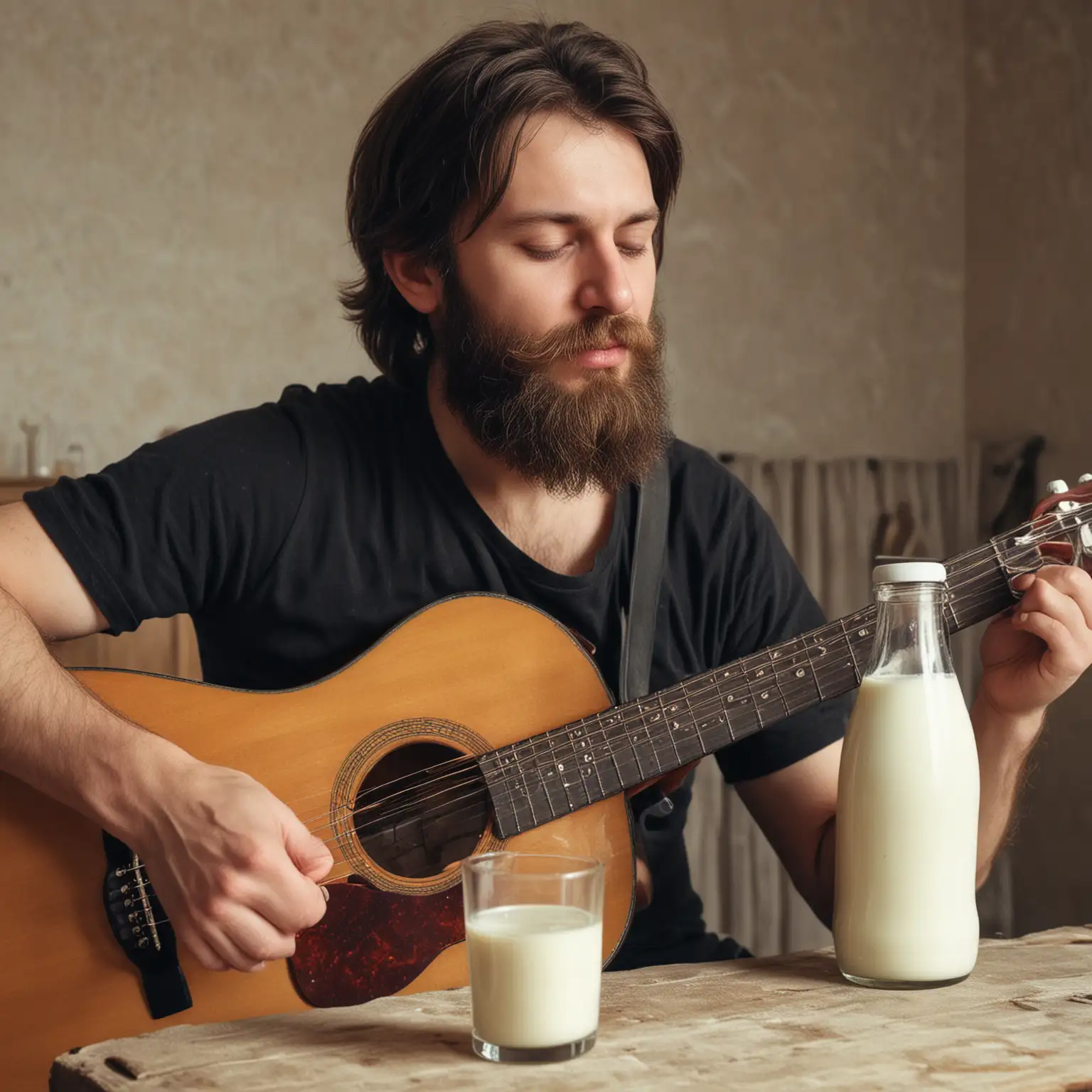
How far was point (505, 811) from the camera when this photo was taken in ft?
4.10

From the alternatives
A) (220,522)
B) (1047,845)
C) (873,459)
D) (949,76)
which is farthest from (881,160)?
(220,522)

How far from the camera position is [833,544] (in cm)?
354

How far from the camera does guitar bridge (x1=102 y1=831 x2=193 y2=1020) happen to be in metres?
1.19

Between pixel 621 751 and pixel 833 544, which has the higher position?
pixel 833 544

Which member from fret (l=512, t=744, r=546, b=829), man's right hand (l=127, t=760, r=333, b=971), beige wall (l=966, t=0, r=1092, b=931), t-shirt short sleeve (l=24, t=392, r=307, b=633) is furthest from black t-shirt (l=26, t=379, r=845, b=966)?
beige wall (l=966, t=0, r=1092, b=931)

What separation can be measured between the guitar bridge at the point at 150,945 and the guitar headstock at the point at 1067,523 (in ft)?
3.06

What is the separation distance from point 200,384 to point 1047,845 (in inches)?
97.4

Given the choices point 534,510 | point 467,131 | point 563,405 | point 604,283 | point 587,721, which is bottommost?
point 587,721

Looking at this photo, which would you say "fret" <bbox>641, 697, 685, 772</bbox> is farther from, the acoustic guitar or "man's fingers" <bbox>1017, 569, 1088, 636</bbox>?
"man's fingers" <bbox>1017, 569, 1088, 636</bbox>

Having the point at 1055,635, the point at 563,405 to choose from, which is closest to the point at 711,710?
the point at 1055,635

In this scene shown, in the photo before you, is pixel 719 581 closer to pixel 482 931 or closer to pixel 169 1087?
pixel 482 931

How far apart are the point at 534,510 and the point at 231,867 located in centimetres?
68

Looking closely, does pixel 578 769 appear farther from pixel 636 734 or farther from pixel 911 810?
pixel 911 810

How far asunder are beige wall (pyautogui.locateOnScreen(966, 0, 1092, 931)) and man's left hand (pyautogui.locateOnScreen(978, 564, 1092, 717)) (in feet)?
6.55
